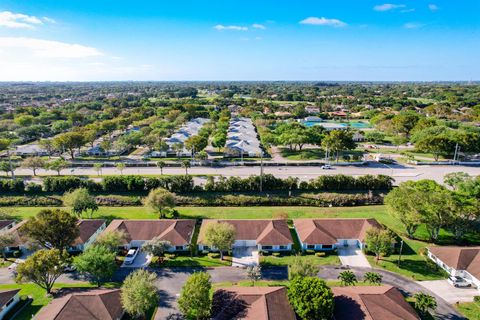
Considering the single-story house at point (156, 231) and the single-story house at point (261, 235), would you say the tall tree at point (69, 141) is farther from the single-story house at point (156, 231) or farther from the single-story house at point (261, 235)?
the single-story house at point (261, 235)

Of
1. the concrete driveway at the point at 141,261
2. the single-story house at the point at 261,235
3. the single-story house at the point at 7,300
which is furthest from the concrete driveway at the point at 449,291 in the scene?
the single-story house at the point at 7,300

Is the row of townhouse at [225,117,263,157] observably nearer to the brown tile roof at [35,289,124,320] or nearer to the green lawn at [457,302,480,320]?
the green lawn at [457,302,480,320]

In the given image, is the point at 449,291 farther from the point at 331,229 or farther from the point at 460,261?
the point at 331,229

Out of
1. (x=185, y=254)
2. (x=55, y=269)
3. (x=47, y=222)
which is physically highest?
(x=47, y=222)

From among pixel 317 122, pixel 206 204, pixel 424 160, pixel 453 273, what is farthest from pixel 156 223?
pixel 317 122

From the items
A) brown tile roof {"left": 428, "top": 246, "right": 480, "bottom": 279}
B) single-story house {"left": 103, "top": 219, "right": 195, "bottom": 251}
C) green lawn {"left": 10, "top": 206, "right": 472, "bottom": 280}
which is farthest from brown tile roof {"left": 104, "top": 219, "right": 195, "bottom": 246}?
brown tile roof {"left": 428, "top": 246, "right": 480, "bottom": 279}

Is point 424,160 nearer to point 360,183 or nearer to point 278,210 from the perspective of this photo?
point 360,183

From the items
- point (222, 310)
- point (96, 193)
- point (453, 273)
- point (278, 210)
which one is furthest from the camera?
point (96, 193)
